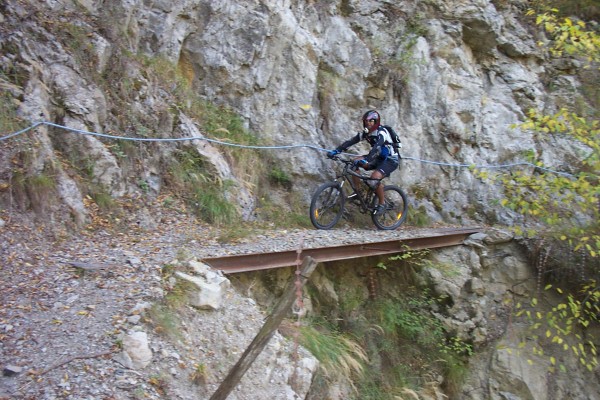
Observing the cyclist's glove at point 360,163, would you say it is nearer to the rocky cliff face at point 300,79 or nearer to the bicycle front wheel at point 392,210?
the bicycle front wheel at point 392,210

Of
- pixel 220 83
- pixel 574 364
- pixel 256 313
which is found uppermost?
pixel 220 83

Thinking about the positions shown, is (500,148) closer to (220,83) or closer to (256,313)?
(220,83)

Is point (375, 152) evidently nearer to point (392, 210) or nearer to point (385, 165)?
point (385, 165)

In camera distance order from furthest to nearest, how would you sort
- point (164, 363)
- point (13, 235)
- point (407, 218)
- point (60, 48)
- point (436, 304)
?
point (407, 218), point (436, 304), point (60, 48), point (13, 235), point (164, 363)

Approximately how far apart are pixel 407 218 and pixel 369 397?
205 inches

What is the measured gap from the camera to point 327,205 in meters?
10.4

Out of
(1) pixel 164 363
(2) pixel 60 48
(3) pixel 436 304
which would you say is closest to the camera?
(1) pixel 164 363

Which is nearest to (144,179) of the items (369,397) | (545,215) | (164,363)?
(164,363)

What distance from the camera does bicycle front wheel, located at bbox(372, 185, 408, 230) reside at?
37.0 feet

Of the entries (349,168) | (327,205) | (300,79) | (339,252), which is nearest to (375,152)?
(349,168)

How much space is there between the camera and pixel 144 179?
9047 mm

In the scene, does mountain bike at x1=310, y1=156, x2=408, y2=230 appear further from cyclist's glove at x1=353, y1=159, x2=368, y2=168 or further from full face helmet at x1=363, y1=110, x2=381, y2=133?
full face helmet at x1=363, y1=110, x2=381, y2=133

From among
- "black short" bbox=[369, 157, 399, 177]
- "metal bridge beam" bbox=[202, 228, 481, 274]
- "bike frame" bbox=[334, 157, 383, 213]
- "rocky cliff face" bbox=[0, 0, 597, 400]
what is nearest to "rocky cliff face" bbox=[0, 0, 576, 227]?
"rocky cliff face" bbox=[0, 0, 597, 400]

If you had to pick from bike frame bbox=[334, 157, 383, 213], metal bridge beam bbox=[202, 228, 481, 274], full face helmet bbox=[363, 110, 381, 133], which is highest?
full face helmet bbox=[363, 110, 381, 133]
